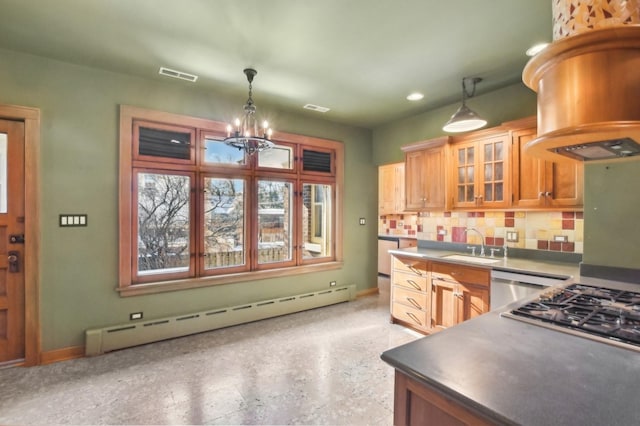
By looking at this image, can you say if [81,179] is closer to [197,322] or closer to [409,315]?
[197,322]

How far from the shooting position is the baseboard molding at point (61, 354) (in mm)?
2795

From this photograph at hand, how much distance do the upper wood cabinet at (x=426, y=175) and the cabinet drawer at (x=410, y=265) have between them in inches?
27.4

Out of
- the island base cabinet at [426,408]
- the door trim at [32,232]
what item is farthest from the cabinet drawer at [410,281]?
the door trim at [32,232]

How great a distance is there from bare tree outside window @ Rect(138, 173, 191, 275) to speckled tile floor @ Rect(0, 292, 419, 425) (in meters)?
0.85

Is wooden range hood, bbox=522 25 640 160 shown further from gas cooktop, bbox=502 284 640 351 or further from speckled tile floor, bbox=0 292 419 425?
speckled tile floor, bbox=0 292 419 425

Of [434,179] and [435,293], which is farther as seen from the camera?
[434,179]

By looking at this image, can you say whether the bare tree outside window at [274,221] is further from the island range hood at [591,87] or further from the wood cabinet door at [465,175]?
the island range hood at [591,87]

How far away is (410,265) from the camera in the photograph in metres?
3.61

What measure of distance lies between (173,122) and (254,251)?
1785 mm

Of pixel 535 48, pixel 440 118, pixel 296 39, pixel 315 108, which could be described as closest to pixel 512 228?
pixel 440 118

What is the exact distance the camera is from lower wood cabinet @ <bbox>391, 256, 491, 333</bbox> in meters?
2.94

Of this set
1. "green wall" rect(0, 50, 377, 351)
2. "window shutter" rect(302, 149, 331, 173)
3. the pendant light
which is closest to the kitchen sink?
the pendant light

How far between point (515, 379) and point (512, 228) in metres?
2.96

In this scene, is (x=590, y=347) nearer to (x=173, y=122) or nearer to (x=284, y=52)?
(x=284, y=52)
